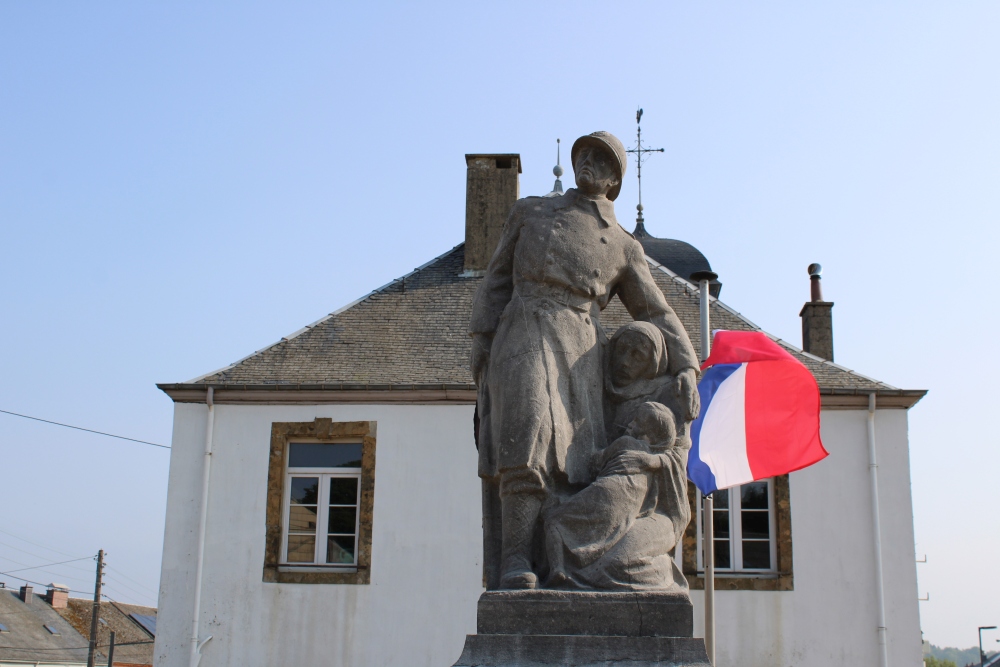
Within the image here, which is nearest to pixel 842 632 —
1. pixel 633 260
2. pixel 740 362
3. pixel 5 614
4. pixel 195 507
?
pixel 740 362

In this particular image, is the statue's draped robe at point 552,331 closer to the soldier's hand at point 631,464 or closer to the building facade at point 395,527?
the soldier's hand at point 631,464

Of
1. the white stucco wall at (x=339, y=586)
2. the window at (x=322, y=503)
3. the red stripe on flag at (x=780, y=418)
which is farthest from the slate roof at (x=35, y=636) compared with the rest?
the red stripe on flag at (x=780, y=418)

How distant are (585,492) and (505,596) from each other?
22.4 inches

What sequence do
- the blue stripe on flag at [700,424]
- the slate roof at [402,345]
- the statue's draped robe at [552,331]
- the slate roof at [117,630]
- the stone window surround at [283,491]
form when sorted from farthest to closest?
1. the slate roof at [117,630]
2. the slate roof at [402,345]
3. the stone window surround at [283,491]
4. the blue stripe on flag at [700,424]
5. the statue's draped robe at [552,331]

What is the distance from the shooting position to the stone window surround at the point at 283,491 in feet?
51.5

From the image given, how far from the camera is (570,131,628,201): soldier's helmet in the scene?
6.07 m

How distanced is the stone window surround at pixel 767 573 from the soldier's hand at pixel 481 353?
9800mm

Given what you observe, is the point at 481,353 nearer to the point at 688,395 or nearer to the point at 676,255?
the point at 688,395

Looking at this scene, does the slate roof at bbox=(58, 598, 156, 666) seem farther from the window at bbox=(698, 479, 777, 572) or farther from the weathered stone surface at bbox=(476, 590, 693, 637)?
the weathered stone surface at bbox=(476, 590, 693, 637)

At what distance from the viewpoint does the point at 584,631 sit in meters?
4.96

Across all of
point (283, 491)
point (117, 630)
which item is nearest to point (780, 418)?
point (283, 491)

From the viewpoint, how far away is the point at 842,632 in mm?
15281

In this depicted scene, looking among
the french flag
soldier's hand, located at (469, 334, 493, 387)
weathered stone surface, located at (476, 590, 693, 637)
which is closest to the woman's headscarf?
soldier's hand, located at (469, 334, 493, 387)

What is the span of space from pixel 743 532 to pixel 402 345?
207 inches
